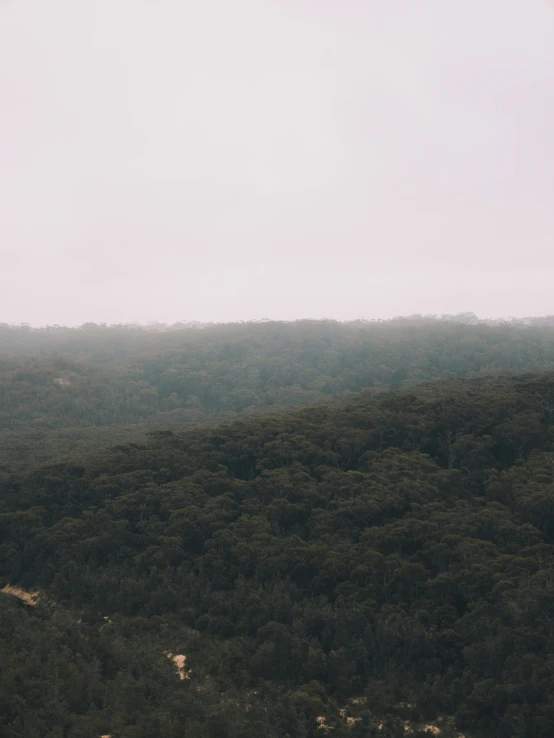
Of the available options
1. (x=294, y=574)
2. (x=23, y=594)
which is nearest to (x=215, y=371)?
(x=23, y=594)

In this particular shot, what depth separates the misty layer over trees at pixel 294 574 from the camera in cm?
1917

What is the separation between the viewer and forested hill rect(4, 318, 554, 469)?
56.8 meters

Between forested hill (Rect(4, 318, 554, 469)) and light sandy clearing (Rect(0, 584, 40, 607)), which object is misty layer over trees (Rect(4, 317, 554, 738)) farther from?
forested hill (Rect(4, 318, 554, 469))

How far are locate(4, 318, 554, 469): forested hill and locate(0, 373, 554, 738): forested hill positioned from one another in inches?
502

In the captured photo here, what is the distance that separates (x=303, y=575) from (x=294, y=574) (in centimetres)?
37

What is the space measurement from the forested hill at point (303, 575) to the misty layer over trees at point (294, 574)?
84 millimetres

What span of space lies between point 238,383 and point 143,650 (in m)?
49.7

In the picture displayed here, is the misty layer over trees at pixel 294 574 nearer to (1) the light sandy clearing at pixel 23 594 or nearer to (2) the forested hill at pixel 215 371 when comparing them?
(1) the light sandy clearing at pixel 23 594

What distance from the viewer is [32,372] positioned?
210ft

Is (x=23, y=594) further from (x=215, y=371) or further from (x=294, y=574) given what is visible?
(x=215, y=371)

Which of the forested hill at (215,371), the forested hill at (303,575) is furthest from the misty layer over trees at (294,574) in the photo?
the forested hill at (215,371)

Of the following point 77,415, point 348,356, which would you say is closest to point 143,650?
point 77,415

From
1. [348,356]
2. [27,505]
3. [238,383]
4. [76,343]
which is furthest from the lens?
[76,343]

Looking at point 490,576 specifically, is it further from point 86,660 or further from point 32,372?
point 32,372
